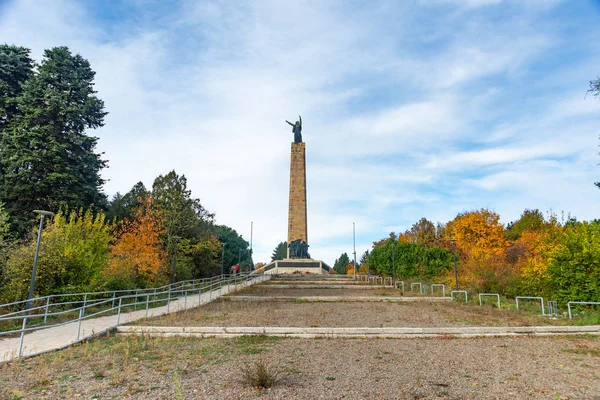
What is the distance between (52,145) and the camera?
2441 cm

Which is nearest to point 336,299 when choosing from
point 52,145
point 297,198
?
point 52,145

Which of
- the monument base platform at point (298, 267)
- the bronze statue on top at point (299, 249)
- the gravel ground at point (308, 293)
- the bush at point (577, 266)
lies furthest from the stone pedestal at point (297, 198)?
the bush at point (577, 266)

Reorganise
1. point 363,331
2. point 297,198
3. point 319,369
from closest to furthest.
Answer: point 319,369, point 363,331, point 297,198

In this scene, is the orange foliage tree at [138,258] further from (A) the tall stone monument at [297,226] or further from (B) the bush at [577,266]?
(B) the bush at [577,266]

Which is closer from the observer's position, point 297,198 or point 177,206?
point 177,206

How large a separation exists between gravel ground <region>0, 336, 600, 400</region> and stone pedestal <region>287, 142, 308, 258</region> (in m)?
32.5

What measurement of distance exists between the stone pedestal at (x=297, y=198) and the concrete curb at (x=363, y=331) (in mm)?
31295

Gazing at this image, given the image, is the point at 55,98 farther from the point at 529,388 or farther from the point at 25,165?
the point at 529,388

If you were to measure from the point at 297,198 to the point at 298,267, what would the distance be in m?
7.77

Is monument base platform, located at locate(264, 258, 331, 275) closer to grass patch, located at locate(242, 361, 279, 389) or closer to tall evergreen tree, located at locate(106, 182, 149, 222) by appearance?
tall evergreen tree, located at locate(106, 182, 149, 222)

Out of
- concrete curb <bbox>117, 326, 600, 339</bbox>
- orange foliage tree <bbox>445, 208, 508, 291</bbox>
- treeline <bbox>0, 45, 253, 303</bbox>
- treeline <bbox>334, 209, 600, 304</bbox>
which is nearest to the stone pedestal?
treeline <bbox>334, 209, 600, 304</bbox>

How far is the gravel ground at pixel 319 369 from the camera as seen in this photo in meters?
5.46

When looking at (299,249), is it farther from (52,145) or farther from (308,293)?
(52,145)

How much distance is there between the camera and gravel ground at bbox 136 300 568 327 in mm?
11422
